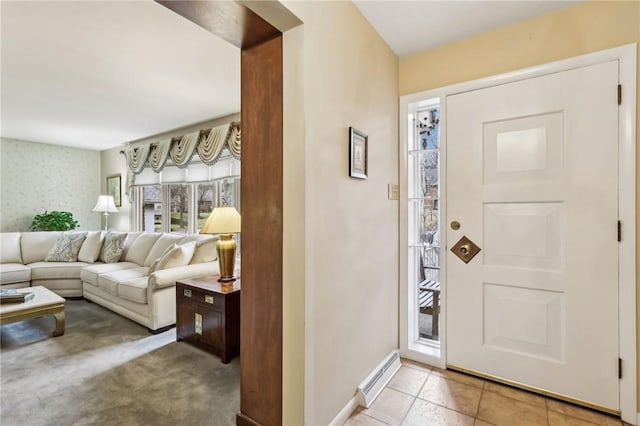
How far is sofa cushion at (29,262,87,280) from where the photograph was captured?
3952 millimetres

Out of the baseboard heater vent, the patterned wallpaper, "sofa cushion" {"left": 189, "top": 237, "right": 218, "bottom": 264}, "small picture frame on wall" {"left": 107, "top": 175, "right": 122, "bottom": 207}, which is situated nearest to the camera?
the baseboard heater vent

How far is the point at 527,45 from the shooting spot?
6.26ft

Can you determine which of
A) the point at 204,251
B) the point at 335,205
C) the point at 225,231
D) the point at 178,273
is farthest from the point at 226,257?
the point at 335,205

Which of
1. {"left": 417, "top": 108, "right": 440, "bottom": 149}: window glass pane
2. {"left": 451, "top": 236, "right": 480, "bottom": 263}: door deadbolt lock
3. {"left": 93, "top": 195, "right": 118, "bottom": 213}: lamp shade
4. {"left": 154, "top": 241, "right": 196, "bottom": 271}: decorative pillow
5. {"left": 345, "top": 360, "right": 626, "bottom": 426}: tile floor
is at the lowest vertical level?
{"left": 345, "top": 360, "right": 626, "bottom": 426}: tile floor

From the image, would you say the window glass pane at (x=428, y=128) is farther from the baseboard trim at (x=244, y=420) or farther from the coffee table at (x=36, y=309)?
the coffee table at (x=36, y=309)

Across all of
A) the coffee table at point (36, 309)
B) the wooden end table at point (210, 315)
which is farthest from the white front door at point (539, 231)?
the coffee table at point (36, 309)

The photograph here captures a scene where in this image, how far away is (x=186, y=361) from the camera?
7.78 ft

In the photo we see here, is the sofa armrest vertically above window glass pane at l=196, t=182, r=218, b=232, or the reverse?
window glass pane at l=196, t=182, r=218, b=232

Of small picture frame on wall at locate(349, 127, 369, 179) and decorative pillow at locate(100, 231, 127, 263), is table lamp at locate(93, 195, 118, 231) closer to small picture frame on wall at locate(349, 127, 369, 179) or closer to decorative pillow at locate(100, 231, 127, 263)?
decorative pillow at locate(100, 231, 127, 263)

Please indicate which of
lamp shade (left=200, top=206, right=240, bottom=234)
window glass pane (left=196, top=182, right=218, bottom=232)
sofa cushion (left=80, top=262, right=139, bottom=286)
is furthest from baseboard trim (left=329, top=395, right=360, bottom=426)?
sofa cushion (left=80, top=262, right=139, bottom=286)

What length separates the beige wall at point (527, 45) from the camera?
65.7 inches

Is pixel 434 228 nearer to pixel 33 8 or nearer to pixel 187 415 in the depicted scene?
pixel 187 415

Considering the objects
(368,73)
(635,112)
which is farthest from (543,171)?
(368,73)

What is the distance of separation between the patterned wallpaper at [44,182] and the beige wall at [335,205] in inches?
241
